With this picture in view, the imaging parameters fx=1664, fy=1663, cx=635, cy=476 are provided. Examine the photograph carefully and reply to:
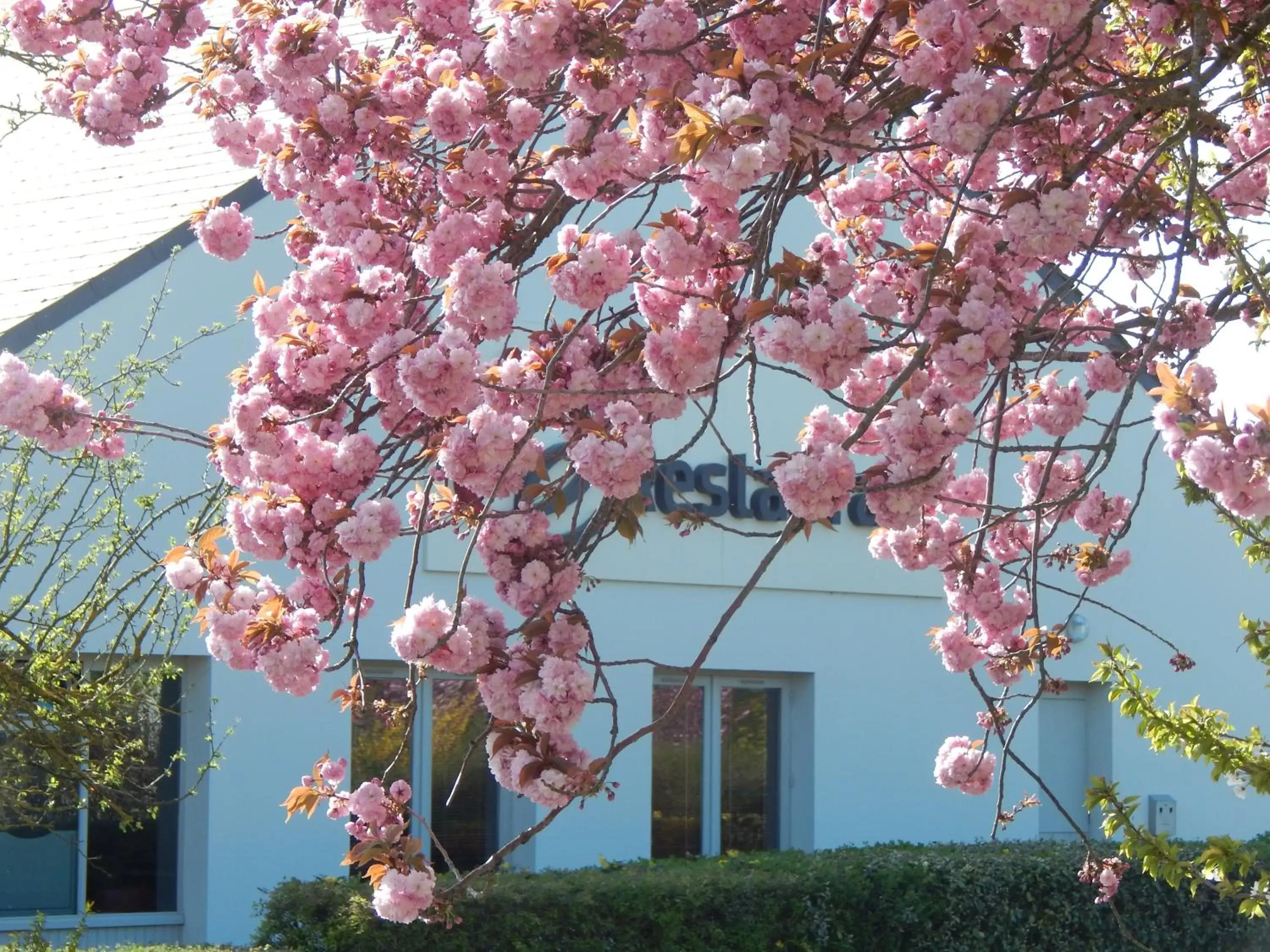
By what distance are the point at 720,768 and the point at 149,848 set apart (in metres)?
4.36

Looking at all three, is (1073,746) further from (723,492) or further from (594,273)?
(594,273)

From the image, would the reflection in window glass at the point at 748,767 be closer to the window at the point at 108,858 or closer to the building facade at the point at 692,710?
the building facade at the point at 692,710

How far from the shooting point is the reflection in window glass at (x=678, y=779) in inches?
475

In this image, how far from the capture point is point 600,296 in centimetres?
385

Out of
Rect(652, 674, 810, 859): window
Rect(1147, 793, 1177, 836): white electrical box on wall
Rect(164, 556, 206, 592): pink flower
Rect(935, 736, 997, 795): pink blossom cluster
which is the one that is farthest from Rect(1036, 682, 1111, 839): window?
Rect(164, 556, 206, 592): pink flower

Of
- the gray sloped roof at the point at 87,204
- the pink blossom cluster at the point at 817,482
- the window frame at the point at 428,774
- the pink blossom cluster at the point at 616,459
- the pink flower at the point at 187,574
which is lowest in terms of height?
the window frame at the point at 428,774

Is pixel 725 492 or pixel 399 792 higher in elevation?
pixel 725 492

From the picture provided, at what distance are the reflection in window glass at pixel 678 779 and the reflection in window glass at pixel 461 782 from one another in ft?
4.39

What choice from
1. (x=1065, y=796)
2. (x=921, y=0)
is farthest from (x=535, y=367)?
(x=1065, y=796)

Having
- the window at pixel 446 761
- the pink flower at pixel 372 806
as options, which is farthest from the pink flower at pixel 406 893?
the window at pixel 446 761

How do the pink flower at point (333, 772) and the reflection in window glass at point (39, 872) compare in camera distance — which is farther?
the reflection in window glass at point (39, 872)

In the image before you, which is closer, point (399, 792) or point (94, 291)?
point (399, 792)

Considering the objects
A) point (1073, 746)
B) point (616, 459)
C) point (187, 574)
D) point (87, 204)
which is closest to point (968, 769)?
point (616, 459)

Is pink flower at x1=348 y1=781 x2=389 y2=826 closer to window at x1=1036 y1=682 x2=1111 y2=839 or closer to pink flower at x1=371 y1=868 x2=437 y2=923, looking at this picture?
pink flower at x1=371 y1=868 x2=437 y2=923
